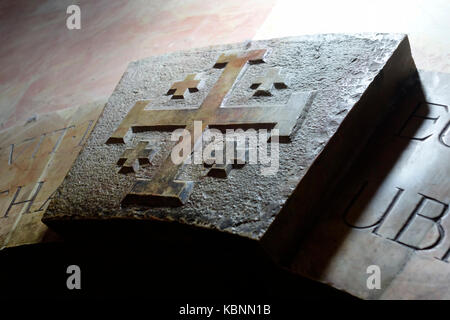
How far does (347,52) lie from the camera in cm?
153

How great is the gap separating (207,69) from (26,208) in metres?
0.95

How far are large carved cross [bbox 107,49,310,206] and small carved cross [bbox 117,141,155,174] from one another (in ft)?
0.27

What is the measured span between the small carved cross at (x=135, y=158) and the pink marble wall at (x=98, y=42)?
3.11ft

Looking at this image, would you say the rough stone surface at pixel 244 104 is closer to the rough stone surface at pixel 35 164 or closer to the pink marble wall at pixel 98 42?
the rough stone surface at pixel 35 164

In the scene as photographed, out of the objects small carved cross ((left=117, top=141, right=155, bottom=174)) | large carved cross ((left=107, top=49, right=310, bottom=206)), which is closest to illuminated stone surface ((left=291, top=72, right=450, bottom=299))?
large carved cross ((left=107, top=49, right=310, bottom=206))

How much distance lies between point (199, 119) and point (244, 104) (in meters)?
0.16

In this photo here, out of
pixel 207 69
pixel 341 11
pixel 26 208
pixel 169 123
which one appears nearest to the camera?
pixel 169 123

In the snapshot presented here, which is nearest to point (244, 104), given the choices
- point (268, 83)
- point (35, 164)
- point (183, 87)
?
point (268, 83)

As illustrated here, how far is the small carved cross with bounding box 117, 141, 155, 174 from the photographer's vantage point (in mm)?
1541

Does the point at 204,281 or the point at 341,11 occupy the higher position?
the point at 341,11

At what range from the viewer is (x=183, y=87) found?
1.74 meters

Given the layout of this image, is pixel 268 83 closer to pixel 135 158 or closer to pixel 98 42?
pixel 135 158
